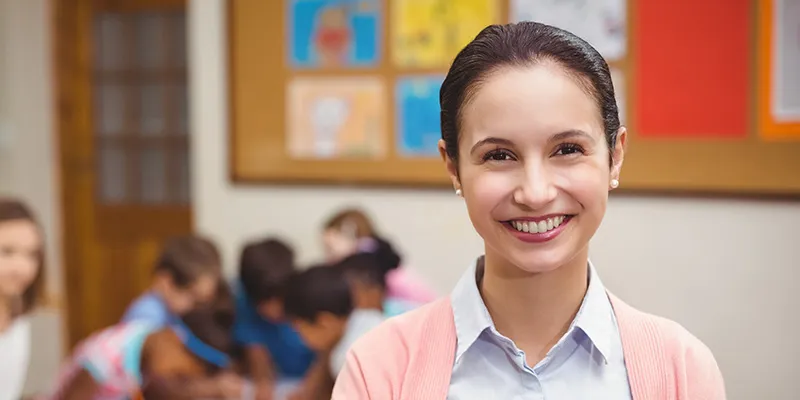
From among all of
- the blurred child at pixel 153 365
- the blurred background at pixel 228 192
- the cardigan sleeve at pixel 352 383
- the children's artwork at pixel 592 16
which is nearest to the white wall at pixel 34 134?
the blurred background at pixel 228 192

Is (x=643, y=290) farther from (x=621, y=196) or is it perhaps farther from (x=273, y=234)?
(x=273, y=234)

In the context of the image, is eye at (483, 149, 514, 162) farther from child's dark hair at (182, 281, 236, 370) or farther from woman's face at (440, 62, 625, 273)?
child's dark hair at (182, 281, 236, 370)

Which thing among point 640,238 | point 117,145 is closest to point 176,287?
point 640,238

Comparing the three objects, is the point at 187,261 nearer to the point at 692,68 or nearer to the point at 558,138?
the point at 692,68

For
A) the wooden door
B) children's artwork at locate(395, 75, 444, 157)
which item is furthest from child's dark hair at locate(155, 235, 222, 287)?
the wooden door

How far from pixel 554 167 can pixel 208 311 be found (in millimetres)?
1735

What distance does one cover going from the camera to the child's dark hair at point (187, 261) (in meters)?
2.24

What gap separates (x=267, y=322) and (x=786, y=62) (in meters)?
1.48

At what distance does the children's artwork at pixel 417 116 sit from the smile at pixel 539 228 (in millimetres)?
1847

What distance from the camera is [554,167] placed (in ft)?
2.20

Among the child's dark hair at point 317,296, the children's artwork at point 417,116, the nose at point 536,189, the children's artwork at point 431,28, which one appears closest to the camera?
the nose at point 536,189

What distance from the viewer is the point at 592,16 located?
2.01 m

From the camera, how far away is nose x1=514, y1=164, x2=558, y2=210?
2.16ft

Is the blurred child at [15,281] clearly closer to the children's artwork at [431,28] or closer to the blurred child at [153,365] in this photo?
the blurred child at [153,365]
